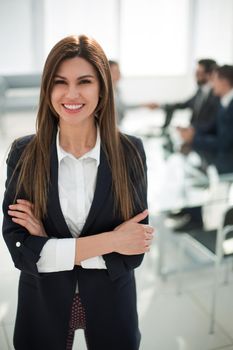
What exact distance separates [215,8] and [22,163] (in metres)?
7.39

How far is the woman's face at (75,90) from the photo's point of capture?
1.17m

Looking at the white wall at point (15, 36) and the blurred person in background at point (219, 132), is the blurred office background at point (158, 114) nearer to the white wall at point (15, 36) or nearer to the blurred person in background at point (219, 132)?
the white wall at point (15, 36)

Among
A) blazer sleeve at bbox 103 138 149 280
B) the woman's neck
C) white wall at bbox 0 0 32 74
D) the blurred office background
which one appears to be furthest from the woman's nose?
white wall at bbox 0 0 32 74

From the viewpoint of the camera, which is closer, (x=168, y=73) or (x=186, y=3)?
(x=186, y=3)

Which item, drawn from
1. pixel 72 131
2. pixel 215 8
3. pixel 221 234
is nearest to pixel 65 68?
pixel 72 131

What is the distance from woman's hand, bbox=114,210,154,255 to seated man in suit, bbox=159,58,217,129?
277 centimetres

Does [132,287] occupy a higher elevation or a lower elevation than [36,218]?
lower

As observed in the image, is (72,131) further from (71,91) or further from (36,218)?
(36,218)

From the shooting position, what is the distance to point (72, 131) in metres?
1.26

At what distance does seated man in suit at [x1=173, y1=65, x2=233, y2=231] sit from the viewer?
3.37m

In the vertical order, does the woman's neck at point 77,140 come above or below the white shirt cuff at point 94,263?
above

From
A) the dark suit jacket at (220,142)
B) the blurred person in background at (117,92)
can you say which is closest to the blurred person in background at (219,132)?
the dark suit jacket at (220,142)

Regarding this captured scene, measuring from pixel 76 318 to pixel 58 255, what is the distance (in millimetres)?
267

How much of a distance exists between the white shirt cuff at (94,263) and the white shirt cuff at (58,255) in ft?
0.17
